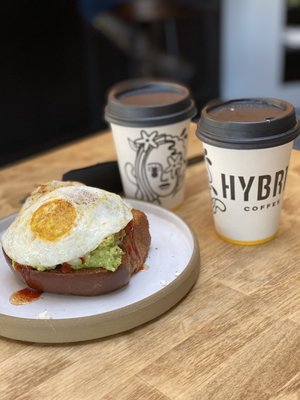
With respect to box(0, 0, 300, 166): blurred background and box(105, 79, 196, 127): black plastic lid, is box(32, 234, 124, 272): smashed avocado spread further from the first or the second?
box(0, 0, 300, 166): blurred background

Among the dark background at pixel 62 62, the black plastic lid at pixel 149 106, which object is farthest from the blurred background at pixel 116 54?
the black plastic lid at pixel 149 106

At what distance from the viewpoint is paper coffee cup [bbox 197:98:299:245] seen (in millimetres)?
655

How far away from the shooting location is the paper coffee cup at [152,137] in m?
0.78

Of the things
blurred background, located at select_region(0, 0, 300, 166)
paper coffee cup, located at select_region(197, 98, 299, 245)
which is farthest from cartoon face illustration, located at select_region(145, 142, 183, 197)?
blurred background, located at select_region(0, 0, 300, 166)

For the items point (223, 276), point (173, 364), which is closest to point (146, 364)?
point (173, 364)

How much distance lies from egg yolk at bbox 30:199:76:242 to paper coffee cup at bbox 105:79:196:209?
22 centimetres

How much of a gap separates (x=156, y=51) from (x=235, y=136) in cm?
234

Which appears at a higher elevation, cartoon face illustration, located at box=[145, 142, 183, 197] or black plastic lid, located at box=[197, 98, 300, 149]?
black plastic lid, located at box=[197, 98, 300, 149]

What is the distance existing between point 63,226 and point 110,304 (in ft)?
0.35

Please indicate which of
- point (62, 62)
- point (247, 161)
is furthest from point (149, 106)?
point (62, 62)

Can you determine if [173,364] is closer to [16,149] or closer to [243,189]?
[243,189]

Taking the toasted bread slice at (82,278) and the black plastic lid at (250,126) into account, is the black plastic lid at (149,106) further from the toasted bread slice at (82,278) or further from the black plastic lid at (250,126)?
the toasted bread slice at (82,278)

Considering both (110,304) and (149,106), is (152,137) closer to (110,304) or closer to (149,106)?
(149,106)

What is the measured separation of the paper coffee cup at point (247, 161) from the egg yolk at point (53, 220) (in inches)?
8.1
